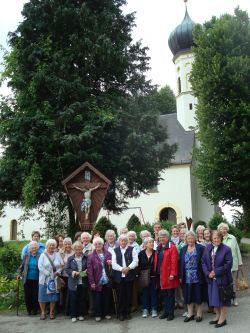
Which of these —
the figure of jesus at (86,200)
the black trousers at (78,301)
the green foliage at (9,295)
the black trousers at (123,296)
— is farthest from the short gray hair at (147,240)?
the figure of jesus at (86,200)

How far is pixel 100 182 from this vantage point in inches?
495

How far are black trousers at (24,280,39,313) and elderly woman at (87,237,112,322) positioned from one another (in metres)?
1.42

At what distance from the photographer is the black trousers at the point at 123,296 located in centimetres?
827

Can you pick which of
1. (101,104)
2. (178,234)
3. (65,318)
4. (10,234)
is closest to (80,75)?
(101,104)

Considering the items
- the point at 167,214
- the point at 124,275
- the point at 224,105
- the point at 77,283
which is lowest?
the point at 77,283

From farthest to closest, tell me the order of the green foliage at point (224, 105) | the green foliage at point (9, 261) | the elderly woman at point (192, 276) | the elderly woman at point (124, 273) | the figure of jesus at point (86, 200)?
the green foliage at point (224, 105)
the figure of jesus at point (86, 200)
the green foliage at point (9, 261)
the elderly woman at point (124, 273)
the elderly woman at point (192, 276)

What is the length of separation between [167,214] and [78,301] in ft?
77.1

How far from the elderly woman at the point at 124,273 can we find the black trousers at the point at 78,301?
0.70m

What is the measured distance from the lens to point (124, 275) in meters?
8.31

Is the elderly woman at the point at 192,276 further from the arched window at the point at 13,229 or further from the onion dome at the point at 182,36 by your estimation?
the arched window at the point at 13,229

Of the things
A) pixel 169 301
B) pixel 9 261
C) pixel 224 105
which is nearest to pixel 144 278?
pixel 169 301

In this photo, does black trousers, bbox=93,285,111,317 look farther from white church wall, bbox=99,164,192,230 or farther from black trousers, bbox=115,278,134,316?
white church wall, bbox=99,164,192,230

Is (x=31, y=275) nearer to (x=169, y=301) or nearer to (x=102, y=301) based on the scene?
(x=102, y=301)

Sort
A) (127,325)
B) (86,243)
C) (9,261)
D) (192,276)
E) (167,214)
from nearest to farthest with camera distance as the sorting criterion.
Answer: (127,325) → (192,276) → (86,243) → (9,261) → (167,214)
